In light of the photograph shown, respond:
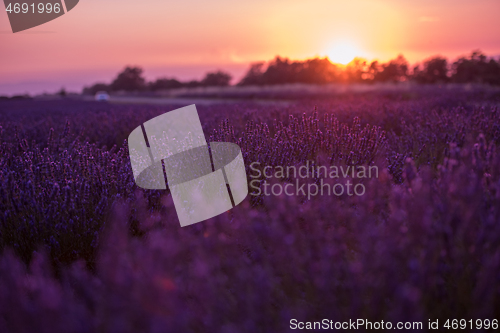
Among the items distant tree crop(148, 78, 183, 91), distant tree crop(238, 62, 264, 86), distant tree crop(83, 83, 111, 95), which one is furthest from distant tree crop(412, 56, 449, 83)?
distant tree crop(83, 83, 111, 95)

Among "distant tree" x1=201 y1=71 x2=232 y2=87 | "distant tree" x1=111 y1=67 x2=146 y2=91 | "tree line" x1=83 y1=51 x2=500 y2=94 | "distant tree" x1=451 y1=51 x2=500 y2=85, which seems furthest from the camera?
"distant tree" x1=111 y1=67 x2=146 y2=91

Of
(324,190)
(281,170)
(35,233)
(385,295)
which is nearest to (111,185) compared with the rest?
(35,233)

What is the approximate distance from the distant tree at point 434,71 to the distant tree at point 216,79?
37870 mm

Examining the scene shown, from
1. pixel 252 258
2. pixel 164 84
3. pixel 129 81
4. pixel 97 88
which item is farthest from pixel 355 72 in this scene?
pixel 97 88

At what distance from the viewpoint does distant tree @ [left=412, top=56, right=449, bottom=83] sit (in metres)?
39.7

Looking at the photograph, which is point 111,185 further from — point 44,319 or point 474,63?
point 474,63

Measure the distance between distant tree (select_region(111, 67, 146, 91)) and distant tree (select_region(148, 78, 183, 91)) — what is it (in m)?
2.48

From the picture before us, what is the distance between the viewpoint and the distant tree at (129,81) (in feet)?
251

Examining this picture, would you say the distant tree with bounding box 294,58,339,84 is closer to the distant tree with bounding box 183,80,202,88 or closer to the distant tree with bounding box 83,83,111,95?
the distant tree with bounding box 183,80,202,88

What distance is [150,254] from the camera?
4.02ft

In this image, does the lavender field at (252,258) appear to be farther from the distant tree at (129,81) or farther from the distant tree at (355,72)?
the distant tree at (129,81)

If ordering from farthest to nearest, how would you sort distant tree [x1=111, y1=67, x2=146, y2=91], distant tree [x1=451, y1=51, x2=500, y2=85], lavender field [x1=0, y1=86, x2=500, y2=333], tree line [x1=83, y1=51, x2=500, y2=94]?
distant tree [x1=111, y1=67, x2=146, y2=91]
tree line [x1=83, y1=51, x2=500, y2=94]
distant tree [x1=451, y1=51, x2=500, y2=85]
lavender field [x1=0, y1=86, x2=500, y2=333]

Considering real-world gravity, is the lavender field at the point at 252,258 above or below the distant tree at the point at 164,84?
above

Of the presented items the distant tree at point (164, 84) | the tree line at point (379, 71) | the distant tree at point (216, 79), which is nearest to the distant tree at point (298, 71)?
the tree line at point (379, 71)
